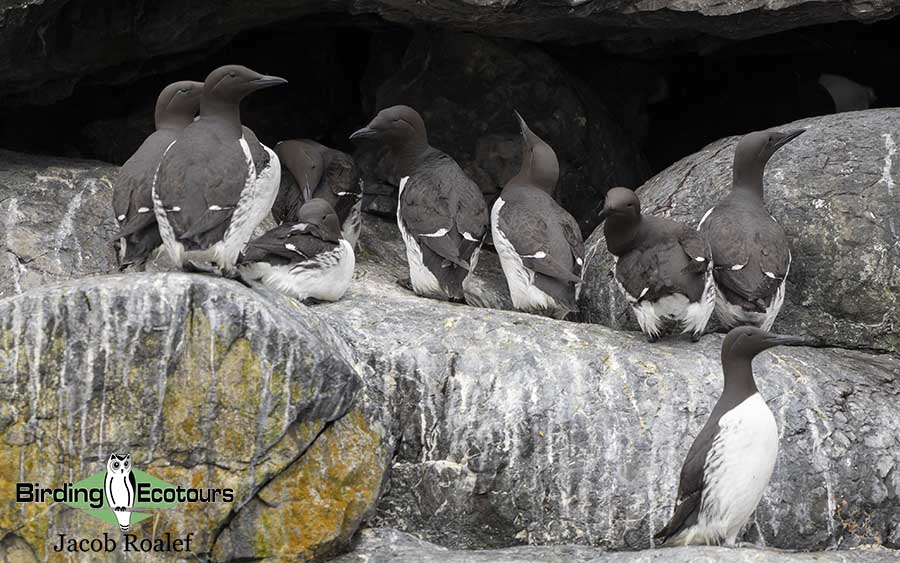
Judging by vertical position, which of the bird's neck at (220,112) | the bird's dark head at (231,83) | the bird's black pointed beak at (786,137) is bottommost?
the bird's black pointed beak at (786,137)

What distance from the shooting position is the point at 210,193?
263 inches

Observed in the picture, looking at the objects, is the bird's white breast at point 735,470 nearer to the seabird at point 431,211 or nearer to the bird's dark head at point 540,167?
the seabird at point 431,211

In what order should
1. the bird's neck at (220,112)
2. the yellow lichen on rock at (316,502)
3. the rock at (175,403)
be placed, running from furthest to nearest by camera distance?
the bird's neck at (220,112)
the yellow lichen on rock at (316,502)
the rock at (175,403)

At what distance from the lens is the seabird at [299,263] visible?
7508 millimetres

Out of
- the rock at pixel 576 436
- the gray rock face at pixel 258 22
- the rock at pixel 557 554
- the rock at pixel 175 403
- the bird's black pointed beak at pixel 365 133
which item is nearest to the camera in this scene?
the rock at pixel 557 554

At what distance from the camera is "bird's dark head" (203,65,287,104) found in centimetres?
730

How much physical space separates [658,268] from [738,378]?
1.09m

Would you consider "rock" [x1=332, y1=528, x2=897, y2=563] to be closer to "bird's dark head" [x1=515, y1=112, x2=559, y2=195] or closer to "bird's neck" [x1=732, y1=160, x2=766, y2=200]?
"bird's neck" [x1=732, y1=160, x2=766, y2=200]

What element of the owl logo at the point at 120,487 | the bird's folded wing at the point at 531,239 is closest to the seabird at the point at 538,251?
the bird's folded wing at the point at 531,239

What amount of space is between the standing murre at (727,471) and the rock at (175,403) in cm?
158

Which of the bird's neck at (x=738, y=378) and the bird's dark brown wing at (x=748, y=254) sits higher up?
the bird's dark brown wing at (x=748, y=254)

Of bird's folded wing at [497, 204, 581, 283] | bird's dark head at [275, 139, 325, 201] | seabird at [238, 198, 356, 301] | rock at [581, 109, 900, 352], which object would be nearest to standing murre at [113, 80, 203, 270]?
seabird at [238, 198, 356, 301]

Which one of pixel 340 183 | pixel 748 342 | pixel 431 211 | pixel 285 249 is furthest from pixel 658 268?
pixel 340 183

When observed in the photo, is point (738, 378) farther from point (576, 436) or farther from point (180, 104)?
point (180, 104)
